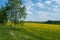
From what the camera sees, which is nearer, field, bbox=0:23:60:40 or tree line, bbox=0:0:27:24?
field, bbox=0:23:60:40

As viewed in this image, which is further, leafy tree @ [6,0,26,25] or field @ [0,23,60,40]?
leafy tree @ [6,0,26,25]

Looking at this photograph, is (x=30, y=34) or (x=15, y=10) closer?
(x=30, y=34)

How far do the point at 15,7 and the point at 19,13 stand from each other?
151 inches

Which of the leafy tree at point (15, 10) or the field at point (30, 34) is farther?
the leafy tree at point (15, 10)

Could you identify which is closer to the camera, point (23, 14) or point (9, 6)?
point (23, 14)

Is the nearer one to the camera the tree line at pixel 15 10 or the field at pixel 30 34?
the field at pixel 30 34

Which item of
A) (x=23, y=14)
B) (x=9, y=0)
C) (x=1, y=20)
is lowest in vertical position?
(x=1, y=20)

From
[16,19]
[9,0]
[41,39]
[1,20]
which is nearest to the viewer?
[41,39]

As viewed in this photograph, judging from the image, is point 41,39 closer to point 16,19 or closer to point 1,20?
point 16,19

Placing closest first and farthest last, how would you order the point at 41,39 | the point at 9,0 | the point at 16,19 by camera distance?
1. the point at 41,39
2. the point at 16,19
3. the point at 9,0

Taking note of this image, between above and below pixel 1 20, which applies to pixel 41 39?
above

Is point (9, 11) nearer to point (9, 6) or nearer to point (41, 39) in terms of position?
point (9, 6)

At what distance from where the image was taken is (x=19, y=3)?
63188 millimetres

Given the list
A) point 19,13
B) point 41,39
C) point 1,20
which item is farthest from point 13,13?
point 41,39
